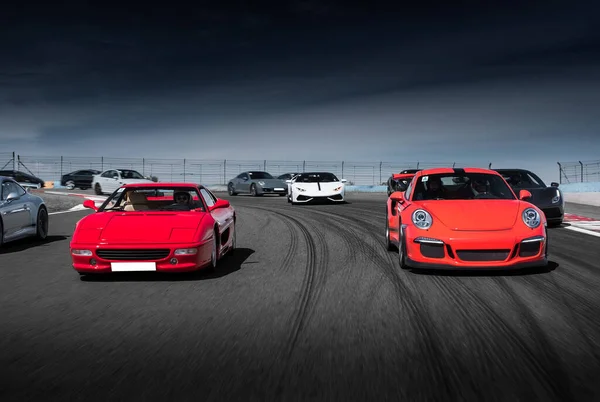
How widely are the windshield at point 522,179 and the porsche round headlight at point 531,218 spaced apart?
6.17 meters

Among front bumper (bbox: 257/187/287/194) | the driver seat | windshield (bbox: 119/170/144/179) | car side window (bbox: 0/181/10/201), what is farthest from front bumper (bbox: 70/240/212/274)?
windshield (bbox: 119/170/144/179)

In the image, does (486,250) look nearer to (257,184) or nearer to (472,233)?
(472,233)

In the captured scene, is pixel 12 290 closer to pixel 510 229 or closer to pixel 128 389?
pixel 128 389

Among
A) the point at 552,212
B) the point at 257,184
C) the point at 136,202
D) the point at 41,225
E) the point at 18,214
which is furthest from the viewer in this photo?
the point at 257,184

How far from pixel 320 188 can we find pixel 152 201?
13.1 meters

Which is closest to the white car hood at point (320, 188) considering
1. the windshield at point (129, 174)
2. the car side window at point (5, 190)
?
the windshield at point (129, 174)

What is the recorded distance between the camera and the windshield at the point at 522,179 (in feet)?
42.5

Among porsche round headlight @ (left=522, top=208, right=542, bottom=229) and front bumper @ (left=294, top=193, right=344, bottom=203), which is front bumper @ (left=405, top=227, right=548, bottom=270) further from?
front bumper @ (left=294, top=193, right=344, bottom=203)

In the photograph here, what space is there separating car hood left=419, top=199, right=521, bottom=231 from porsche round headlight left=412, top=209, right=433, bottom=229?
0.06m

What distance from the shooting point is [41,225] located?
Result: 11.0m

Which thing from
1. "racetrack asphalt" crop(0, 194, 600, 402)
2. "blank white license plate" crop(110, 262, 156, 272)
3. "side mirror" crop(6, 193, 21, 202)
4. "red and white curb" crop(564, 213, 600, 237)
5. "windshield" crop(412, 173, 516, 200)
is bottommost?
"racetrack asphalt" crop(0, 194, 600, 402)

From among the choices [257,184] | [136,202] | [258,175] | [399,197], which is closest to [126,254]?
[136,202]

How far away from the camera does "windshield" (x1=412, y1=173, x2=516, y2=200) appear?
791 cm

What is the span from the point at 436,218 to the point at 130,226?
3499 mm
